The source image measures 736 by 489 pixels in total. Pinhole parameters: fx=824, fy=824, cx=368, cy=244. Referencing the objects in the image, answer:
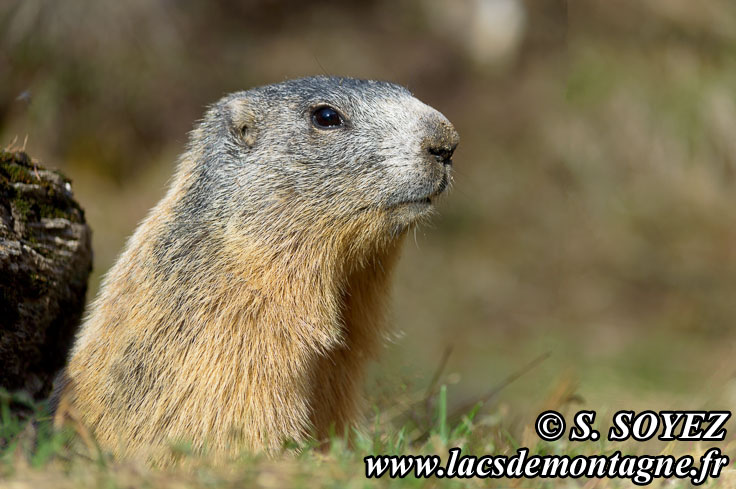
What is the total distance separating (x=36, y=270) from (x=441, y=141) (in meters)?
2.44

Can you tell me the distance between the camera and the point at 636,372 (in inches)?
408

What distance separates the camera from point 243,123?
15.9ft

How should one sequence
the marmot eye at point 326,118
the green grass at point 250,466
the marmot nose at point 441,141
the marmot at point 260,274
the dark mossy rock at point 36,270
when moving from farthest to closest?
the marmot eye at point 326,118 < the dark mossy rock at point 36,270 < the marmot nose at point 441,141 < the marmot at point 260,274 < the green grass at point 250,466

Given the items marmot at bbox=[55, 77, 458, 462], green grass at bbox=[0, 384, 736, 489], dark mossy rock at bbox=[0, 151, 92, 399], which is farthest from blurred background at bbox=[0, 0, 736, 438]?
marmot at bbox=[55, 77, 458, 462]

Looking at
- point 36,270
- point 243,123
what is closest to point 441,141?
point 243,123

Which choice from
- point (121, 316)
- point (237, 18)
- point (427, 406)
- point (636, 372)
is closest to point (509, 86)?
point (237, 18)

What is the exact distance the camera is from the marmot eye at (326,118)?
187 inches

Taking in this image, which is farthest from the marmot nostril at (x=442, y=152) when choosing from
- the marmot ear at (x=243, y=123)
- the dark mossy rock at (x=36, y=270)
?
the dark mossy rock at (x=36, y=270)

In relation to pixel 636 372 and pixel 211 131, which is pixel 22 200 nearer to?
pixel 211 131

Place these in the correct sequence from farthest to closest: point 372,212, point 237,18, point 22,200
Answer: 1. point 237,18
2. point 22,200
3. point 372,212

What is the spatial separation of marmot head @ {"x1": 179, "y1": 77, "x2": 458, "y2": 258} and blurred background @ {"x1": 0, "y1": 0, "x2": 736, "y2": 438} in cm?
485

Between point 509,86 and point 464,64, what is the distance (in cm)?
94

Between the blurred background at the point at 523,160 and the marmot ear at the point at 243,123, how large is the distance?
15.8 ft

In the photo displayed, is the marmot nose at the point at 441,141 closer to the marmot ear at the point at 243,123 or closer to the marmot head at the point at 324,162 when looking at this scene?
the marmot head at the point at 324,162
